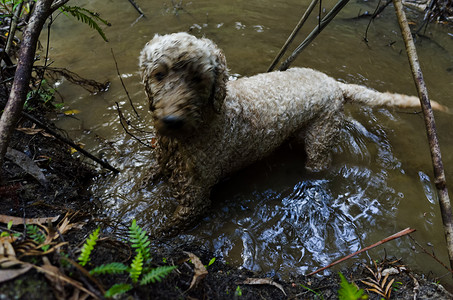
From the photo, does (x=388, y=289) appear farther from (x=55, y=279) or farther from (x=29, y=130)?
(x=29, y=130)

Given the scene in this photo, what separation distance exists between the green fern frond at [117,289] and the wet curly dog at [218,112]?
3.78ft

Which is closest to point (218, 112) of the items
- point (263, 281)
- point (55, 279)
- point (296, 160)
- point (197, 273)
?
point (197, 273)

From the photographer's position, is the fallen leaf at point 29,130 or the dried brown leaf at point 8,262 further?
the fallen leaf at point 29,130

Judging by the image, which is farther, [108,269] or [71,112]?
[71,112]

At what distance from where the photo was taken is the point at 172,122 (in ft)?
6.62

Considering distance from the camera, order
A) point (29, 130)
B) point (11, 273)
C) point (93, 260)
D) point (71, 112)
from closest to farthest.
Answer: point (11, 273)
point (93, 260)
point (29, 130)
point (71, 112)

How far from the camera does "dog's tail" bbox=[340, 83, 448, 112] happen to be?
3193 mm

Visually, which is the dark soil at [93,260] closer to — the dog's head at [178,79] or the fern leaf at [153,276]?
the fern leaf at [153,276]

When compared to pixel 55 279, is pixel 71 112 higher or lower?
lower

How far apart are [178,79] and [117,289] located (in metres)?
1.52

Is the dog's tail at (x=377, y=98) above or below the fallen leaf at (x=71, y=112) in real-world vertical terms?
above

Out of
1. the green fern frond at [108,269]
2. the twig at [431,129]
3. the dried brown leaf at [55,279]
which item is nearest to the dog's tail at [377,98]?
the twig at [431,129]

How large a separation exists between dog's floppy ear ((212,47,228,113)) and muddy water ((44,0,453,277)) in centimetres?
140

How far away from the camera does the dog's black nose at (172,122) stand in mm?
2006
